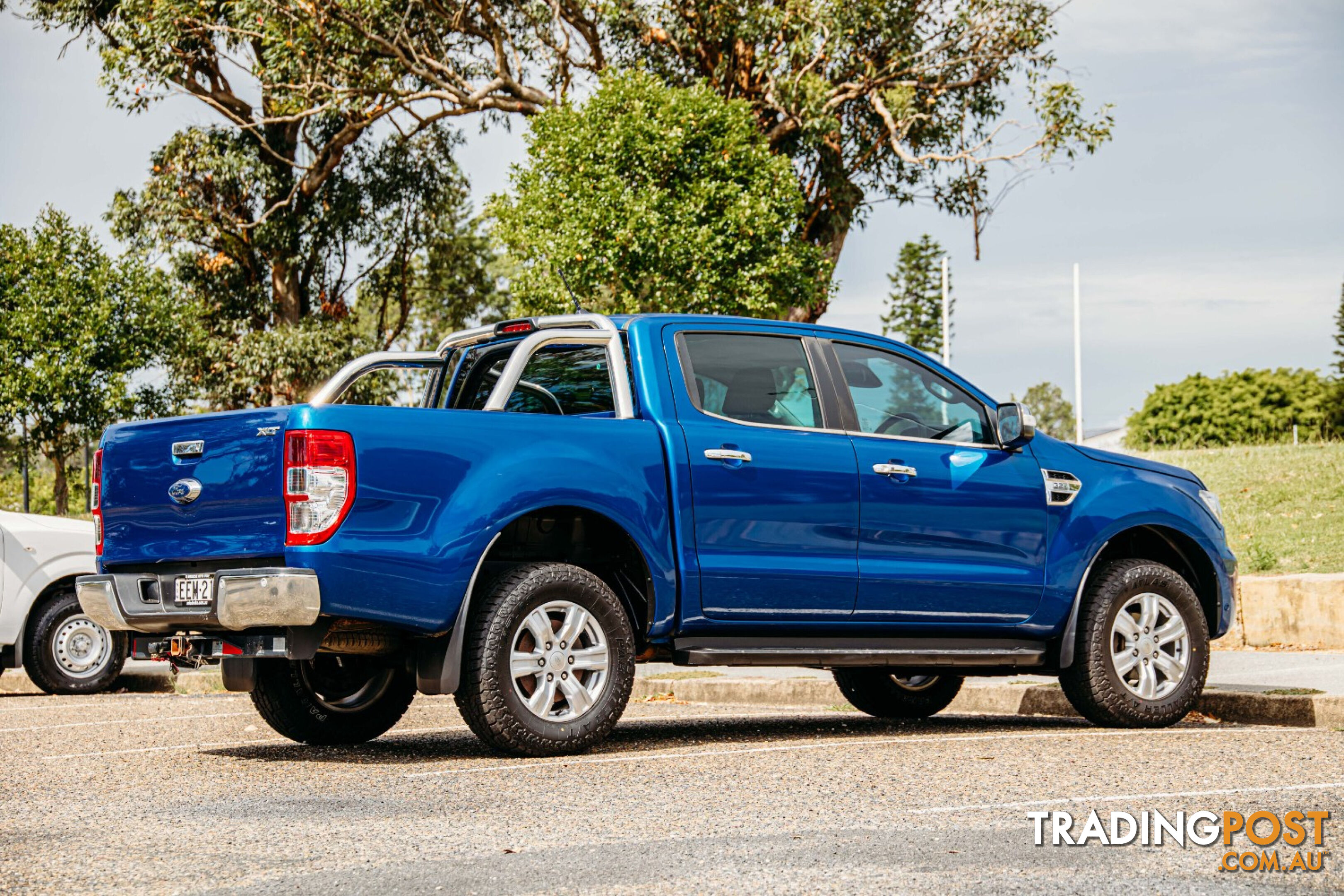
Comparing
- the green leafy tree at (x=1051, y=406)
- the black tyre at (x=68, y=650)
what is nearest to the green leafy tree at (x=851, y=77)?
the black tyre at (x=68, y=650)

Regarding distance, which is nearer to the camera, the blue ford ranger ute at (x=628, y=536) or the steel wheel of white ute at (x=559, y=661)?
the blue ford ranger ute at (x=628, y=536)

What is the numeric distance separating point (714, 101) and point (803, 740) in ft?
61.4

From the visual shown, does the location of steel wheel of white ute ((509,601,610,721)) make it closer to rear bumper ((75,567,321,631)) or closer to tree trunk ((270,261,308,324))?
rear bumper ((75,567,321,631))

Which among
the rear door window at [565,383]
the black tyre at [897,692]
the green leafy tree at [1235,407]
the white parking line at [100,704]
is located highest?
the green leafy tree at [1235,407]

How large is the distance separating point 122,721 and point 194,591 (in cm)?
330

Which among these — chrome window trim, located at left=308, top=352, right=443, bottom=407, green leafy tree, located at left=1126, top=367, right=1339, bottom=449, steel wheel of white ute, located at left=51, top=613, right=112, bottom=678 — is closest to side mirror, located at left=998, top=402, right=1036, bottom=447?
chrome window trim, located at left=308, top=352, right=443, bottom=407

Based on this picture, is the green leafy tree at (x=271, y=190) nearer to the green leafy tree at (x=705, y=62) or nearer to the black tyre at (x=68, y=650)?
the green leafy tree at (x=705, y=62)

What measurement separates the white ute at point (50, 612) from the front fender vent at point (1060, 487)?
684 centimetres

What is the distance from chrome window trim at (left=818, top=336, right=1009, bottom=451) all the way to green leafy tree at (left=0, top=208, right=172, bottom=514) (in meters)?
27.8

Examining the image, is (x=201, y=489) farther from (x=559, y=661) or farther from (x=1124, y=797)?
(x=1124, y=797)

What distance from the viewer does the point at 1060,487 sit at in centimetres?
821

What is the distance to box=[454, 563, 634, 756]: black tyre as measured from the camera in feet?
21.6

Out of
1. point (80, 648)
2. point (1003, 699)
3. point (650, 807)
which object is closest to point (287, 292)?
point (80, 648)

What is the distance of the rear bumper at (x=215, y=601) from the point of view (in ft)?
20.1
